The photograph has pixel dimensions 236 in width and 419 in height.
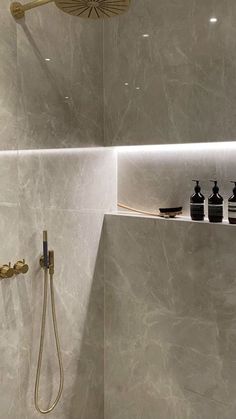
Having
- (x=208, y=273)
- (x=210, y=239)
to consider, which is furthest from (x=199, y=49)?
(x=208, y=273)

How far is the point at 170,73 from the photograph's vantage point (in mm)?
1954

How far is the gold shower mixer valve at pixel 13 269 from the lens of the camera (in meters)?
1.72

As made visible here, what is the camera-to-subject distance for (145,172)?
89.9 inches

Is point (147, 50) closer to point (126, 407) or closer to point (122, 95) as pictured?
point (122, 95)

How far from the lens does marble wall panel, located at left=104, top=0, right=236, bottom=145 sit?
1767 millimetres

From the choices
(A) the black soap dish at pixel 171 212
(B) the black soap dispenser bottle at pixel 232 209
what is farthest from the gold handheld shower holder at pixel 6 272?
(B) the black soap dispenser bottle at pixel 232 209

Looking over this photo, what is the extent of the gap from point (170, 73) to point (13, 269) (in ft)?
4.14

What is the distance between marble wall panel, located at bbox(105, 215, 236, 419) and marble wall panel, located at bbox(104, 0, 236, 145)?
487 mm

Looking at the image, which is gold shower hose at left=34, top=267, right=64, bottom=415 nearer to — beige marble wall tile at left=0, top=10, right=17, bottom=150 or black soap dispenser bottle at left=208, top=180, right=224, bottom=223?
beige marble wall tile at left=0, top=10, right=17, bottom=150

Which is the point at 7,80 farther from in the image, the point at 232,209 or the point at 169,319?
the point at 169,319

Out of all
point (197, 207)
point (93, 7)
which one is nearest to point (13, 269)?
point (197, 207)

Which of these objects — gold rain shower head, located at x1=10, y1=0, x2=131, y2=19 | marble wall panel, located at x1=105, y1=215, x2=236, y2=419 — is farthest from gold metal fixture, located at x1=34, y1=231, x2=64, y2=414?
gold rain shower head, located at x1=10, y1=0, x2=131, y2=19

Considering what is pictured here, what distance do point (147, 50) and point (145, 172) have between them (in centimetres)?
68

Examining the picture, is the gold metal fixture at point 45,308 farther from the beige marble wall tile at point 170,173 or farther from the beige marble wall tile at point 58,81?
the beige marble wall tile at point 170,173
